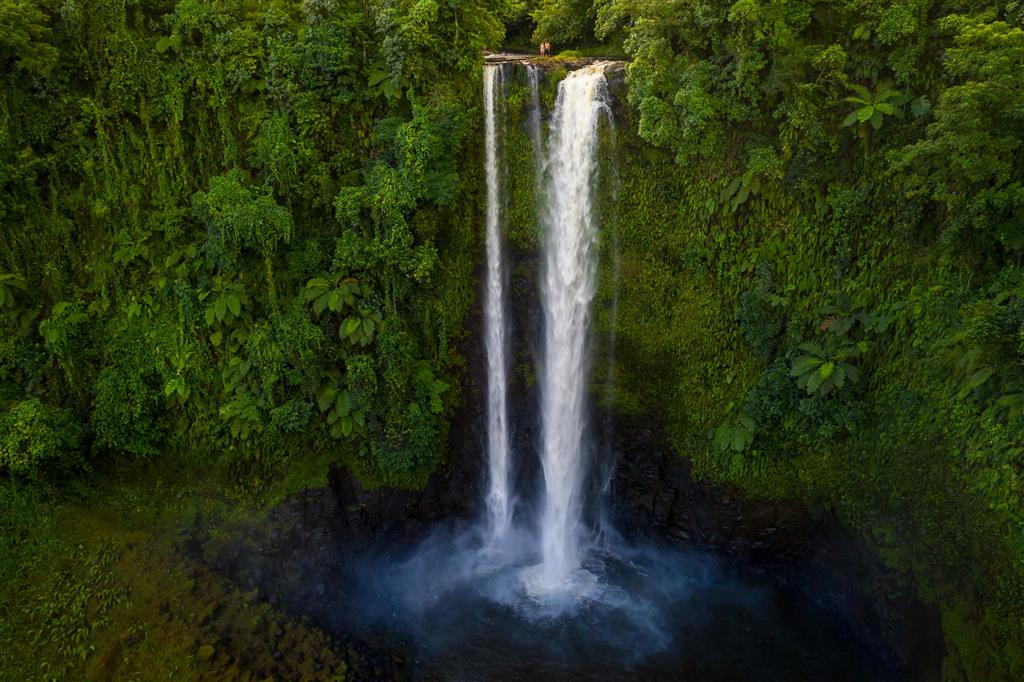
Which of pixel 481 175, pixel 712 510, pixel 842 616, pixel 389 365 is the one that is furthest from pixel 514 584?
pixel 481 175

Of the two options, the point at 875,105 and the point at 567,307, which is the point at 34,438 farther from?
the point at 875,105

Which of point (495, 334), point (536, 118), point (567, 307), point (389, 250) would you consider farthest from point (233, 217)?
point (567, 307)

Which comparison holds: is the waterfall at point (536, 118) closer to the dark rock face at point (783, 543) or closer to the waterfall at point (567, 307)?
the waterfall at point (567, 307)

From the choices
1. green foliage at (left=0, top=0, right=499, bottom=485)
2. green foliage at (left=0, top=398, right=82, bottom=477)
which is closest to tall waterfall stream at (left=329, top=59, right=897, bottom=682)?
green foliage at (left=0, top=0, right=499, bottom=485)

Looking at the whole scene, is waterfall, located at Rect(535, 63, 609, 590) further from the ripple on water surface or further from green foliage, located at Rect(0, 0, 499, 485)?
green foliage, located at Rect(0, 0, 499, 485)

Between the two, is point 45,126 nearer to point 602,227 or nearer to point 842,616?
point 602,227
